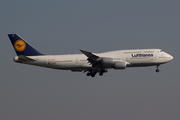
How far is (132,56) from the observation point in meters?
53.3

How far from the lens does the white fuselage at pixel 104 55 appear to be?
175ft

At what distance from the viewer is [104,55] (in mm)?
54000

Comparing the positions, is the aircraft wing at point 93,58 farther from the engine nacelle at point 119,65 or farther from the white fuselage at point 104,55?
the engine nacelle at point 119,65

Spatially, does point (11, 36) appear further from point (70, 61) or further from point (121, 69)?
point (121, 69)

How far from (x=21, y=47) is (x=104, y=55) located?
1666cm

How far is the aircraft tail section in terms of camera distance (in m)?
55.4

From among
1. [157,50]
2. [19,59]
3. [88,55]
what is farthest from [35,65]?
[157,50]

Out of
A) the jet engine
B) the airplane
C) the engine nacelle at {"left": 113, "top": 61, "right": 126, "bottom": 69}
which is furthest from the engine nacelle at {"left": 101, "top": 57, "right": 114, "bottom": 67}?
the engine nacelle at {"left": 113, "top": 61, "right": 126, "bottom": 69}

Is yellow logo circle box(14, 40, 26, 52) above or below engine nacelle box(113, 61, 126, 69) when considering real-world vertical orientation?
above

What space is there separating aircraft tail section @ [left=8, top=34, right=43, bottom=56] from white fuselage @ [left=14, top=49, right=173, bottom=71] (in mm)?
1605

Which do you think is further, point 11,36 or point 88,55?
point 11,36

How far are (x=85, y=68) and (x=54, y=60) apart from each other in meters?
6.16

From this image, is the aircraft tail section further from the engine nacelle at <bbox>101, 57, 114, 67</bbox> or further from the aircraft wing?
the engine nacelle at <bbox>101, 57, 114, 67</bbox>

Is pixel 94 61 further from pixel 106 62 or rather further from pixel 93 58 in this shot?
pixel 106 62
